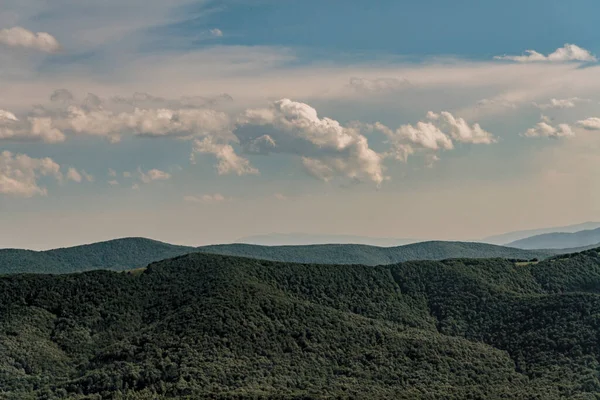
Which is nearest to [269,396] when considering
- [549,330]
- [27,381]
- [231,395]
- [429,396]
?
[231,395]

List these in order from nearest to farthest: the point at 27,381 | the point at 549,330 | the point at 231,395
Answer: the point at 231,395
the point at 27,381
the point at 549,330

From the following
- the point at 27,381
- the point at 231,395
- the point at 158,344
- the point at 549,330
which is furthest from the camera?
the point at 549,330

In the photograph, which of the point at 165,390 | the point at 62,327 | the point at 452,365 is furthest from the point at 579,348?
the point at 62,327

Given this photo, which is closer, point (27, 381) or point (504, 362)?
point (27, 381)

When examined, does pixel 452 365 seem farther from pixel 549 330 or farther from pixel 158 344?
pixel 158 344

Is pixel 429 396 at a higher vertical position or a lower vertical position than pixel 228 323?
lower

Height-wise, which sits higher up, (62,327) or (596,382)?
(62,327)

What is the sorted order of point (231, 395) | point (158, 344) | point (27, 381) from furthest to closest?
point (158, 344)
point (27, 381)
point (231, 395)

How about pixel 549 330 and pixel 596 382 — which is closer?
pixel 596 382

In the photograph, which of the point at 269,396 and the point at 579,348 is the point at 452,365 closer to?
the point at 579,348
